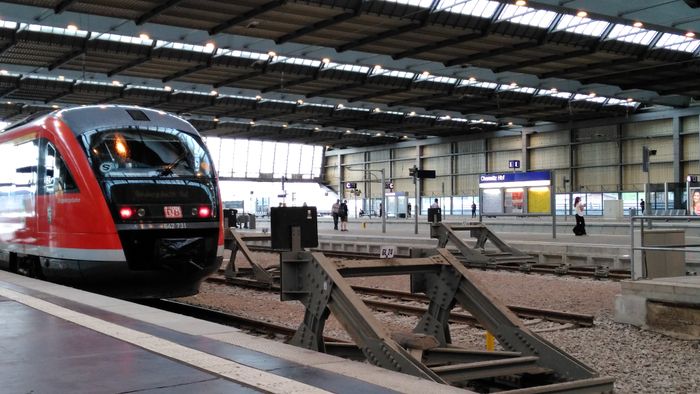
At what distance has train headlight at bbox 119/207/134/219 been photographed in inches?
402

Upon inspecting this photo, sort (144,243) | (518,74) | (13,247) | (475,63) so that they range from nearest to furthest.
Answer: (144,243) < (13,247) < (475,63) < (518,74)

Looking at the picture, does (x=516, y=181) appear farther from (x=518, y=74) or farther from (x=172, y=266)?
(x=172, y=266)

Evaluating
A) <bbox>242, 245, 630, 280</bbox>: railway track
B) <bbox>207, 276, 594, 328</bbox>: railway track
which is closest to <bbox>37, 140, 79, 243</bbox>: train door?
<bbox>207, 276, 594, 328</bbox>: railway track

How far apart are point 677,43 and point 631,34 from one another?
335 cm

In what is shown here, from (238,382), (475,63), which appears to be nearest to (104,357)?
(238,382)

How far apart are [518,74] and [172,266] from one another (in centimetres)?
3338

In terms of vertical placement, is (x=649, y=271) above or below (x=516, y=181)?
below

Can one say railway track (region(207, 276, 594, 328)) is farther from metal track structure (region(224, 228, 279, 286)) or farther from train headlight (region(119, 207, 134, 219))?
train headlight (region(119, 207, 134, 219))

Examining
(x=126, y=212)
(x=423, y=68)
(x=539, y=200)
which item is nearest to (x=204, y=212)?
(x=126, y=212)

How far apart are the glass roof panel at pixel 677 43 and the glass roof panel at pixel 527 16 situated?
6.85 meters

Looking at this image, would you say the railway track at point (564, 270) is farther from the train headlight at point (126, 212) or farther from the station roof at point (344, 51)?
the train headlight at point (126, 212)

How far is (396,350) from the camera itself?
6023 millimetres

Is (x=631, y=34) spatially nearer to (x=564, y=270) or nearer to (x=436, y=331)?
(x=564, y=270)

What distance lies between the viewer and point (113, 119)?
11000mm
